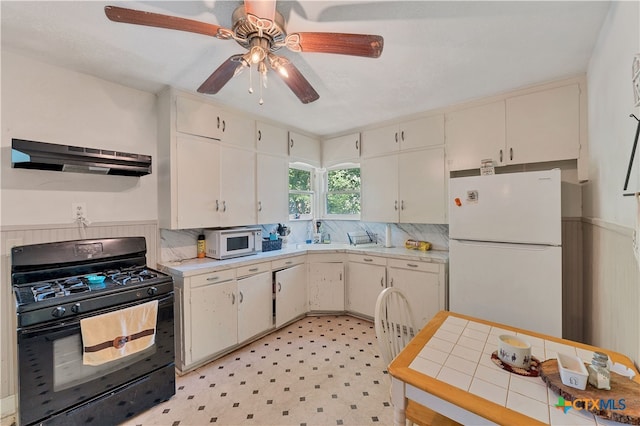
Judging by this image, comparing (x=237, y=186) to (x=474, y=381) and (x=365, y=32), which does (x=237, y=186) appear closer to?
(x=365, y=32)

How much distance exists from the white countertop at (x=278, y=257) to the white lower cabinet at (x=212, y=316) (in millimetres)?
91

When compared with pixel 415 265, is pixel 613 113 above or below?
above

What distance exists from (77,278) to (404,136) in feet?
10.8

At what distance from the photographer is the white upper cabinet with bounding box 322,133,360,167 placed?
354 centimetres

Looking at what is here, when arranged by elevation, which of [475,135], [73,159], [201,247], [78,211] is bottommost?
[201,247]

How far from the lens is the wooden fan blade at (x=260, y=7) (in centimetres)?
111

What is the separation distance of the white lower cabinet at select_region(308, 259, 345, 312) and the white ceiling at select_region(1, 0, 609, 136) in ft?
6.25

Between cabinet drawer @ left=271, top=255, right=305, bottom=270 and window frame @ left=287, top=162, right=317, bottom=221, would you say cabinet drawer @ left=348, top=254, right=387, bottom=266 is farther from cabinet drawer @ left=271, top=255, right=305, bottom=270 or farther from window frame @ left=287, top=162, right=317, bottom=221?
window frame @ left=287, top=162, right=317, bottom=221

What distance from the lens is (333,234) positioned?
4.08m

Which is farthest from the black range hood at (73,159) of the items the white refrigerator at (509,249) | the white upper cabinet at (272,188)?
the white refrigerator at (509,249)

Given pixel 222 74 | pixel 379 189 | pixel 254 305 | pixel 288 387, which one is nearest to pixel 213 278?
pixel 254 305

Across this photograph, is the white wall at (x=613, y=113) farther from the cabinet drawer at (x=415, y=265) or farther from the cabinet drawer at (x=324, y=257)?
the cabinet drawer at (x=324, y=257)

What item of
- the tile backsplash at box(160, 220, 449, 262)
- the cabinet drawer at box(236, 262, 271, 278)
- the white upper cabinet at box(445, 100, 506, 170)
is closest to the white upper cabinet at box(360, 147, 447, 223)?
the white upper cabinet at box(445, 100, 506, 170)

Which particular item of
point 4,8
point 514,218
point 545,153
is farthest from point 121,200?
point 545,153
